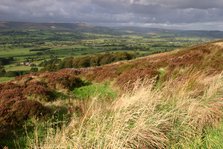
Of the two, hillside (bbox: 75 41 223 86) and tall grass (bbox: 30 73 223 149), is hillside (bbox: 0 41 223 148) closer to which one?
tall grass (bbox: 30 73 223 149)

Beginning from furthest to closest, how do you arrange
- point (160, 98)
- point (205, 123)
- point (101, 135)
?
point (160, 98) < point (205, 123) < point (101, 135)

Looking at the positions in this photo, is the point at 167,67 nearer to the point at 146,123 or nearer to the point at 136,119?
the point at 136,119

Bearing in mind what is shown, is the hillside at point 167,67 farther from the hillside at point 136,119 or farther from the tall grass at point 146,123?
the tall grass at point 146,123

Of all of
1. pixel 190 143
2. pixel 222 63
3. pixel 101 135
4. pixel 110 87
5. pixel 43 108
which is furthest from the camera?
pixel 222 63

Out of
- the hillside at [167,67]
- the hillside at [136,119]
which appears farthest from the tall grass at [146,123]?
the hillside at [167,67]

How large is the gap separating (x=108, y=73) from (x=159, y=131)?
17.8 metres

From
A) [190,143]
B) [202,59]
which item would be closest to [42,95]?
[190,143]

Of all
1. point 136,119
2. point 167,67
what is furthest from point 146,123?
point 167,67

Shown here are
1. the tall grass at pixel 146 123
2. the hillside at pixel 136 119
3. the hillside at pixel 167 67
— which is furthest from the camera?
the hillside at pixel 167 67

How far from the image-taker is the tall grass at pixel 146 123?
624 cm

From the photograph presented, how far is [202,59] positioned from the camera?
26.5 m

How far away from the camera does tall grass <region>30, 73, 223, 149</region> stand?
246 inches

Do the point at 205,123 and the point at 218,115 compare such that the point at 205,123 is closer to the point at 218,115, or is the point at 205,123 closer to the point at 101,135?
the point at 218,115

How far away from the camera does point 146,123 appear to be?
723cm
